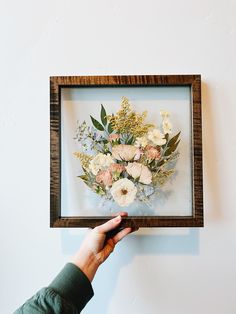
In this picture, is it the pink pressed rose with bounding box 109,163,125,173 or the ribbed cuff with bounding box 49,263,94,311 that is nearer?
the ribbed cuff with bounding box 49,263,94,311

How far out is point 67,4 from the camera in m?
0.82

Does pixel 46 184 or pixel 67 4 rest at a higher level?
pixel 67 4

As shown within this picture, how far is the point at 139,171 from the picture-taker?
2.40 feet

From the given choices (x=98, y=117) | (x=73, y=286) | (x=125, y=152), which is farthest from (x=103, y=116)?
(x=73, y=286)

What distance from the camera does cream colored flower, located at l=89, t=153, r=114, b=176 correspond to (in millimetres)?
742

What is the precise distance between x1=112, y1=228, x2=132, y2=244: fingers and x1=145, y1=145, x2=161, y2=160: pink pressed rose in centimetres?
19

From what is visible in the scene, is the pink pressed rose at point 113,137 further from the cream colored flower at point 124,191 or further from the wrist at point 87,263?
the wrist at point 87,263

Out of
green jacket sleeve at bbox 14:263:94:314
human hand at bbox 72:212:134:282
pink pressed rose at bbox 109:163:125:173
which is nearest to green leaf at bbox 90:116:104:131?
pink pressed rose at bbox 109:163:125:173

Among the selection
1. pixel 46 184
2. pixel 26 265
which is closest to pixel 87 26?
pixel 46 184

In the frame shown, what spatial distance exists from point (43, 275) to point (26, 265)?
0.06 metres

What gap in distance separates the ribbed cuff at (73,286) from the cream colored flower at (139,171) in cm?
26

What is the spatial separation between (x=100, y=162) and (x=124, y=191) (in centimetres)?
10

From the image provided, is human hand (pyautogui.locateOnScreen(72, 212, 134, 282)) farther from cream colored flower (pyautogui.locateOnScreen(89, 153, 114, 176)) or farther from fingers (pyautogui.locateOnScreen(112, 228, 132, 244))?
cream colored flower (pyautogui.locateOnScreen(89, 153, 114, 176))

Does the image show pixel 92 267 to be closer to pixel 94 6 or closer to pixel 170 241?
pixel 170 241
